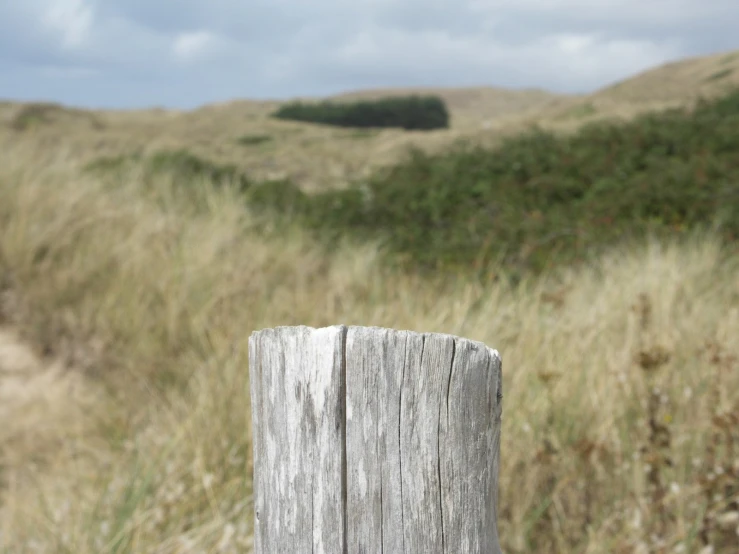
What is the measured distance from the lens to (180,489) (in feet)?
10.0

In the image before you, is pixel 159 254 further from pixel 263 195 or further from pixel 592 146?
pixel 592 146

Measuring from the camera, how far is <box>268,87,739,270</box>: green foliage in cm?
805

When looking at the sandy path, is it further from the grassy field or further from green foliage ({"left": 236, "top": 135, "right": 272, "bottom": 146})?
green foliage ({"left": 236, "top": 135, "right": 272, "bottom": 146})

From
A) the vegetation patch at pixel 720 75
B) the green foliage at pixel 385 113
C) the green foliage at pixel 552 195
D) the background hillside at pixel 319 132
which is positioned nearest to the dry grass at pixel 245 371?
the green foliage at pixel 552 195

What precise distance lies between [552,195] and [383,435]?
9401 millimetres

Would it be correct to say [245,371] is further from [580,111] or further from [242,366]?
[580,111]

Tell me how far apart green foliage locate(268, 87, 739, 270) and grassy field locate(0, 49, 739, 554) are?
2.46 ft

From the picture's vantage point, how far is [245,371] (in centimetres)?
388

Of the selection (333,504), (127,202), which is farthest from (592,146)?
(333,504)

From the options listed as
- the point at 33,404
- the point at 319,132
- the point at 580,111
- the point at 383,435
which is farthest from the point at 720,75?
the point at 383,435

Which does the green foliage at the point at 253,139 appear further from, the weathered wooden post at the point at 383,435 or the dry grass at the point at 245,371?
the weathered wooden post at the point at 383,435

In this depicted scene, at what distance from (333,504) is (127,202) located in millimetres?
6868

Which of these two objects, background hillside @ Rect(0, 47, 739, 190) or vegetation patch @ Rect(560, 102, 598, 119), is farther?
vegetation patch @ Rect(560, 102, 598, 119)

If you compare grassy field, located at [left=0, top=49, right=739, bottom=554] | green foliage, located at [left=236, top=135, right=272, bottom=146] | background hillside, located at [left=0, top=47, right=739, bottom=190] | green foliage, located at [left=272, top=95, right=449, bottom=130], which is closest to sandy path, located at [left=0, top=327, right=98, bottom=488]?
grassy field, located at [left=0, top=49, right=739, bottom=554]
